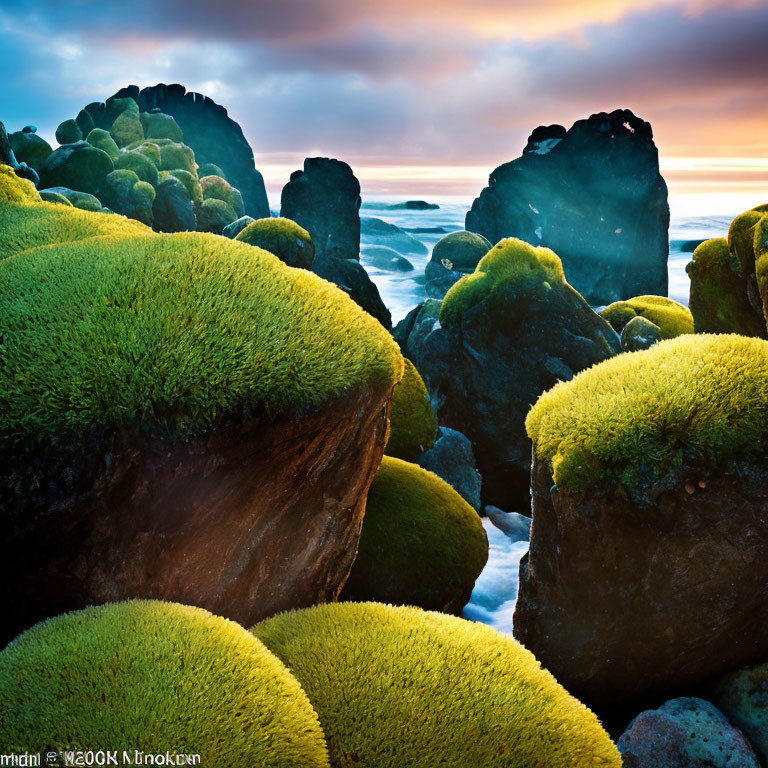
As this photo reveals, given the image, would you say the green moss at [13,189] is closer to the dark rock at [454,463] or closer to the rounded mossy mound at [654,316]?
the dark rock at [454,463]

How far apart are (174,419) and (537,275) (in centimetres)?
1210

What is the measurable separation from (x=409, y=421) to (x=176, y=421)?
5874 mm

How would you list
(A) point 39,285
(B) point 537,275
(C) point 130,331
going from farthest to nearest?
(B) point 537,275, (A) point 39,285, (C) point 130,331

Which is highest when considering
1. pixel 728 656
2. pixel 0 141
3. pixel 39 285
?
pixel 0 141

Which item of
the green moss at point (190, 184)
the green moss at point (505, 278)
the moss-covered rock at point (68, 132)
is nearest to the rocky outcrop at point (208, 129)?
the moss-covered rock at point (68, 132)

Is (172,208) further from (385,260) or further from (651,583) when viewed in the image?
(385,260)

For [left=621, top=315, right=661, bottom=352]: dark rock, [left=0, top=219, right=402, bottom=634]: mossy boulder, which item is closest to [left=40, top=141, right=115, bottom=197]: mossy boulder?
[left=621, top=315, right=661, bottom=352]: dark rock

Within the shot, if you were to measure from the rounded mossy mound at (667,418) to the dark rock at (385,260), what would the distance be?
63.1m

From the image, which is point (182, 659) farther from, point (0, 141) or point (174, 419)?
point (0, 141)

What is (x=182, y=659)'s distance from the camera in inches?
126

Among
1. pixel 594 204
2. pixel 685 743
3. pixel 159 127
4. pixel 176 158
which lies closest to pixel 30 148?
pixel 176 158

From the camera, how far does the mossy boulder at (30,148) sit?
29.7 metres

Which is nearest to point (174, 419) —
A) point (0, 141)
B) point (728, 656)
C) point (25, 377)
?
point (25, 377)

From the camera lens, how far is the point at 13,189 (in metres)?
6.88
